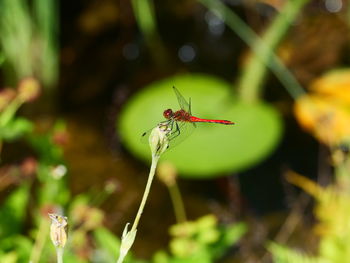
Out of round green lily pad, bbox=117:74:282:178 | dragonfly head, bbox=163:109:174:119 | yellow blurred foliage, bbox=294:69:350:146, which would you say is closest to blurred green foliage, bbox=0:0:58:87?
round green lily pad, bbox=117:74:282:178

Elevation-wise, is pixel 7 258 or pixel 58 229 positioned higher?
pixel 7 258

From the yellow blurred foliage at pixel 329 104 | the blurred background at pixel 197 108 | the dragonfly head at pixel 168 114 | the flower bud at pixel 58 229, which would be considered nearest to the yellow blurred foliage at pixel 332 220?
the blurred background at pixel 197 108

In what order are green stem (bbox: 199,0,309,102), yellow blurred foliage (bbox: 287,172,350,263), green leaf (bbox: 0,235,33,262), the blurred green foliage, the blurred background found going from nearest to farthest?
green leaf (bbox: 0,235,33,262) → yellow blurred foliage (bbox: 287,172,350,263) → the blurred background → the blurred green foliage → green stem (bbox: 199,0,309,102)

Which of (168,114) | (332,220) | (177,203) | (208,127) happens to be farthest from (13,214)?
(208,127)

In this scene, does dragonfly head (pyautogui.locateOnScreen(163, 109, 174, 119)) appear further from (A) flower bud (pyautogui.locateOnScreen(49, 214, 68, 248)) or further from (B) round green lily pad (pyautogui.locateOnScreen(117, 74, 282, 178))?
(B) round green lily pad (pyautogui.locateOnScreen(117, 74, 282, 178))

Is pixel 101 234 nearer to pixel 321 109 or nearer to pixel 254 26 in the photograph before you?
pixel 321 109

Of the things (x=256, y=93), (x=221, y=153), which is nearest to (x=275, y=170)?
(x=221, y=153)

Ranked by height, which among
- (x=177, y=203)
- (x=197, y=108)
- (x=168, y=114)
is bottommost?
(x=168, y=114)

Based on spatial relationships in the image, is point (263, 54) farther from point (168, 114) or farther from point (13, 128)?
point (168, 114)
